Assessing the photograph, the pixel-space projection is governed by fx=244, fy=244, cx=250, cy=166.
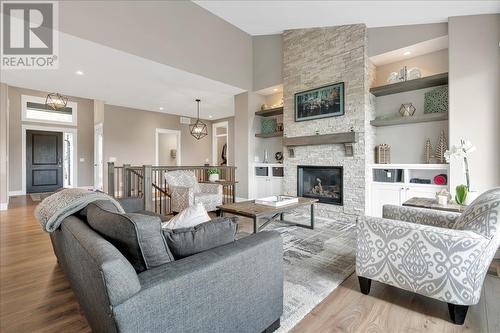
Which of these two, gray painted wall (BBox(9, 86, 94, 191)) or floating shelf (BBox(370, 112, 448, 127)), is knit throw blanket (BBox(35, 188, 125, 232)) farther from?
gray painted wall (BBox(9, 86, 94, 191))

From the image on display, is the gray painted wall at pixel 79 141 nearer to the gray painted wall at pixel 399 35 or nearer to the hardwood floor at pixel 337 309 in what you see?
the hardwood floor at pixel 337 309

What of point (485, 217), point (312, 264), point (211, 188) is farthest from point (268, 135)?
point (485, 217)

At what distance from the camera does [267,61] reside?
5.62m

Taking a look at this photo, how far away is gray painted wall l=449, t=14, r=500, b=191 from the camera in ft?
10.4

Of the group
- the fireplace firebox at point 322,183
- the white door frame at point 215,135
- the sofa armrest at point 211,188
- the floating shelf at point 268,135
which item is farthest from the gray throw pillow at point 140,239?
the white door frame at point 215,135

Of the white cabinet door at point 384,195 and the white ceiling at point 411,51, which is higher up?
the white ceiling at point 411,51

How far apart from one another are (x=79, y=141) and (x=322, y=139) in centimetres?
758

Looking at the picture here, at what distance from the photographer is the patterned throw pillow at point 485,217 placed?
4.76ft

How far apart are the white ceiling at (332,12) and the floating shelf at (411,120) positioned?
1354mm

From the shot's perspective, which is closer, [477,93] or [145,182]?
[477,93]

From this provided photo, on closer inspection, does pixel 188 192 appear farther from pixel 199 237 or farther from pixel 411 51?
pixel 411 51

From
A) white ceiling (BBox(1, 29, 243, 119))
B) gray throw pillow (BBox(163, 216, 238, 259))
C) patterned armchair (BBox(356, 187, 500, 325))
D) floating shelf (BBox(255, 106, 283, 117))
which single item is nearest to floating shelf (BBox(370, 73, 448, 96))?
floating shelf (BBox(255, 106, 283, 117))

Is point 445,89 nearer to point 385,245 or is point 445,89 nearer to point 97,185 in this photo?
point 385,245

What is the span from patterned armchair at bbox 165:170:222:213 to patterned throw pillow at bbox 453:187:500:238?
350cm
